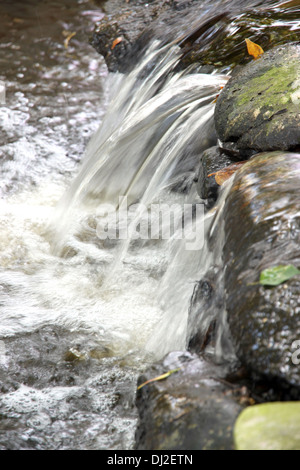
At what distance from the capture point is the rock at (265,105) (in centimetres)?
271

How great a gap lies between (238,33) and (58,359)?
3348mm

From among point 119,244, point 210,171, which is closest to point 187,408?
point 210,171

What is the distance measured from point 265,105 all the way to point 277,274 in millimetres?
1454

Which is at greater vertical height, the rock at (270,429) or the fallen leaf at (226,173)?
the fallen leaf at (226,173)

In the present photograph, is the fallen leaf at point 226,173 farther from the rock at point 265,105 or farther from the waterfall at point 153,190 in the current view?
the waterfall at point 153,190

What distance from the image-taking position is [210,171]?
9.91ft

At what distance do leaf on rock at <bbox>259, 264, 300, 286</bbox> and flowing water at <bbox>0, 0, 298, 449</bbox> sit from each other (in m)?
0.69

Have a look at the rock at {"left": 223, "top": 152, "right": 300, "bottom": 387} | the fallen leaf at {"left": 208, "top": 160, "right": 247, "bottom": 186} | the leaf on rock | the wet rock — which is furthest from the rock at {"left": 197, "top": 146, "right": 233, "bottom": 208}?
the wet rock

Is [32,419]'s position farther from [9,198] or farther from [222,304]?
[9,198]

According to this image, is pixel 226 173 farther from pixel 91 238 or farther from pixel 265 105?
pixel 91 238

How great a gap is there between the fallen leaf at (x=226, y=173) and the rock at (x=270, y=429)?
5.54 ft

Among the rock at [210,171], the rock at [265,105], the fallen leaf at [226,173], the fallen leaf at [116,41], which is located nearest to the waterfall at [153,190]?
the rock at [210,171]

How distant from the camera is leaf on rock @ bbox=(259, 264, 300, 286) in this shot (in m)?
1.78

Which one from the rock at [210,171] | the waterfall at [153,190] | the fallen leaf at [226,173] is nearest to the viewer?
the fallen leaf at [226,173]
